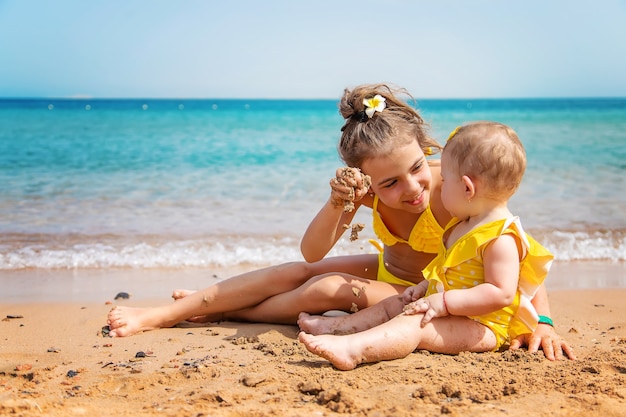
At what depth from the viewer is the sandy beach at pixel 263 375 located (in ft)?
7.25

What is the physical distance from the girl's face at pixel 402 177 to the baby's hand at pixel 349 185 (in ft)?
0.46

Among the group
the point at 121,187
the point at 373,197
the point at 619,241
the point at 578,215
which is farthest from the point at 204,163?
the point at 373,197

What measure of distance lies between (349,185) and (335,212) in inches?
11.0

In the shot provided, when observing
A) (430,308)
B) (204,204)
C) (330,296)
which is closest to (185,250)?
(204,204)

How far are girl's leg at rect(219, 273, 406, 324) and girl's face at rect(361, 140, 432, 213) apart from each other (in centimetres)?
50

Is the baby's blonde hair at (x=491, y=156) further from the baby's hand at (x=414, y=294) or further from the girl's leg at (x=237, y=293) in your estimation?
the girl's leg at (x=237, y=293)

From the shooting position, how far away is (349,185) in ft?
9.73

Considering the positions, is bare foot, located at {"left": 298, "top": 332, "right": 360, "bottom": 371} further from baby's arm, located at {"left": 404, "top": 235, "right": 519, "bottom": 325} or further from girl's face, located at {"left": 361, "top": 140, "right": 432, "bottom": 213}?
girl's face, located at {"left": 361, "top": 140, "right": 432, "bottom": 213}

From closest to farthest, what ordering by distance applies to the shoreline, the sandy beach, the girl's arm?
the sandy beach, the girl's arm, the shoreline

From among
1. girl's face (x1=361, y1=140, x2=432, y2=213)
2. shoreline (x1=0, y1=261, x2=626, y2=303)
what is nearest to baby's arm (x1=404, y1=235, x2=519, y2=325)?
girl's face (x1=361, y1=140, x2=432, y2=213)

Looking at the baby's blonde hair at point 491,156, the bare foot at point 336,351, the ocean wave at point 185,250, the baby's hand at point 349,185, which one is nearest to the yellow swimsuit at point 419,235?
the baby's hand at point 349,185

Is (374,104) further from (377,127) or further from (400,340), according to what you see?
(400,340)

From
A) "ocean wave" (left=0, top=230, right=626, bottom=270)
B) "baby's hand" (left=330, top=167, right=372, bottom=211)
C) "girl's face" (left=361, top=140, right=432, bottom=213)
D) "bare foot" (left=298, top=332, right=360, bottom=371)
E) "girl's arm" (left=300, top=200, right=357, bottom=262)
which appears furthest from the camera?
"ocean wave" (left=0, top=230, right=626, bottom=270)

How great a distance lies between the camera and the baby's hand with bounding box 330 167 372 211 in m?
2.95
